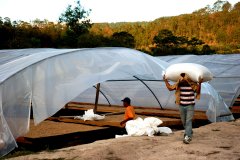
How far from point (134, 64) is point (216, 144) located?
10.2ft

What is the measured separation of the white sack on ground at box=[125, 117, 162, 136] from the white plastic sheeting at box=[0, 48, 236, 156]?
45.1 inches

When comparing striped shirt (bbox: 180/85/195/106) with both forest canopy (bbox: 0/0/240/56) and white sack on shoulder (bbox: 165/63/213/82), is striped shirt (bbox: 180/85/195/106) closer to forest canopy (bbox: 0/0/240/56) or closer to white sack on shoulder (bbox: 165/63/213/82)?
white sack on shoulder (bbox: 165/63/213/82)

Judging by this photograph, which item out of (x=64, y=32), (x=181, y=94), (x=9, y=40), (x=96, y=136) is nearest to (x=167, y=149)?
(x=181, y=94)

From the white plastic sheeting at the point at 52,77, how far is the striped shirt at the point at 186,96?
6.71ft

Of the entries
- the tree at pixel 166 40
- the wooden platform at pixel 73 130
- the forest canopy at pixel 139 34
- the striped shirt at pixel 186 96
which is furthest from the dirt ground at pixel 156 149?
the tree at pixel 166 40

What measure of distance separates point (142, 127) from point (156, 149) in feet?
4.52

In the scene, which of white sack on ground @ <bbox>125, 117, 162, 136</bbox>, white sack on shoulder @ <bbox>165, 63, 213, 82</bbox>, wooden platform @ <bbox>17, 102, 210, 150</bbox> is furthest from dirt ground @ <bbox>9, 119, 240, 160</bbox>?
white sack on shoulder @ <bbox>165, 63, 213, 82</bbox>

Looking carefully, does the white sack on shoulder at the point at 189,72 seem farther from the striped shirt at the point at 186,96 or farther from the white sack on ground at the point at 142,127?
the white sack on ground at the point at 142,127

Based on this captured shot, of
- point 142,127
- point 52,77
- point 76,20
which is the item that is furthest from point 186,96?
point 76,20

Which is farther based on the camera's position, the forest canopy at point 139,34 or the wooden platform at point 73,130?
the forest canopy at point 139,34

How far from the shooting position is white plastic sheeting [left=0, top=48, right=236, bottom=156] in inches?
257

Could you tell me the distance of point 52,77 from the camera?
7.32m

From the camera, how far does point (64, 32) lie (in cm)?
3141

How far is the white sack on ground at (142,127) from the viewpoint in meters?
7.31
